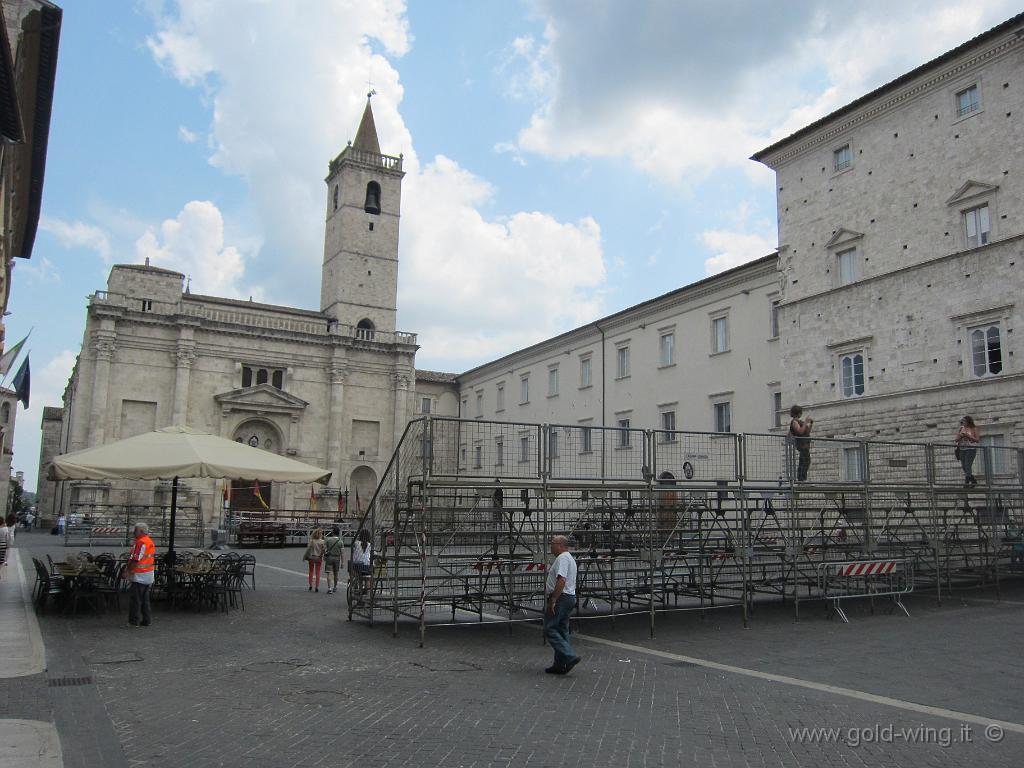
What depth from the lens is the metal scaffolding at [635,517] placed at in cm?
1210

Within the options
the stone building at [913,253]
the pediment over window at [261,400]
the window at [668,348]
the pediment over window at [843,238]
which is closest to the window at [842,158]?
the stone building at [913,253]

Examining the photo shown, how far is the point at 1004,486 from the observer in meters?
18.2

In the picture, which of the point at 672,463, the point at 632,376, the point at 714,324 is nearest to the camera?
the point at 672,463

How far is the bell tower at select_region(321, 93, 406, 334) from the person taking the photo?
2266 inches

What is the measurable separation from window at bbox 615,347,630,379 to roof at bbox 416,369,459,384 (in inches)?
829

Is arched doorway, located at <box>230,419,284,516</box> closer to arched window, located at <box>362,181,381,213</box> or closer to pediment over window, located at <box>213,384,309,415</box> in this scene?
pediment over window, located at <box>213,384,309,415</box>

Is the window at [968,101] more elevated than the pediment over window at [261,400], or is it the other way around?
the window at [968,101]

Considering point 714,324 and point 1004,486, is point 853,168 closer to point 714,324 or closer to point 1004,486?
point 714,324

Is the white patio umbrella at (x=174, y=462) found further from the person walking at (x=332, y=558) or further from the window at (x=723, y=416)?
the window at (x=723, y=416)

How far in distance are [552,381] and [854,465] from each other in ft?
111

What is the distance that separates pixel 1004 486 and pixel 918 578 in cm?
348

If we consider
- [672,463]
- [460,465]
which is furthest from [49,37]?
[672,463]

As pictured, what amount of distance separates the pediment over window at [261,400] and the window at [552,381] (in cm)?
1620

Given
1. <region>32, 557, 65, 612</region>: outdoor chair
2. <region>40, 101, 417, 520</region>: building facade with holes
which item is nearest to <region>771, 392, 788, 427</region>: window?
<region>32, 557, 65, 612</region>: outdoor chair
